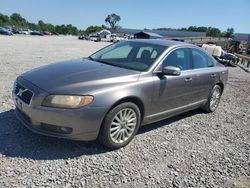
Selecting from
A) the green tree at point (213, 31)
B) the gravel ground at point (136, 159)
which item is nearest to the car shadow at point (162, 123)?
the gravel ground at point (136, 159)

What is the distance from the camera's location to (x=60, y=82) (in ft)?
11.8

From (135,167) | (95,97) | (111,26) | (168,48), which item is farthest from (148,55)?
(111,26)

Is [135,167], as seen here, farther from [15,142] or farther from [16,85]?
[16,85]

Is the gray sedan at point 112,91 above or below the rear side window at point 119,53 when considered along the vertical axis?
below

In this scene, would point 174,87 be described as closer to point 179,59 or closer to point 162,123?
point 179,59

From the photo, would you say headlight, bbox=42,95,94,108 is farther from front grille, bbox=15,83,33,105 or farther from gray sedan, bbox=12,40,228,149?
front grille, bbox=15,83,33,105

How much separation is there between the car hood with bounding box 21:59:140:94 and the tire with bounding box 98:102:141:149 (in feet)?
1.28

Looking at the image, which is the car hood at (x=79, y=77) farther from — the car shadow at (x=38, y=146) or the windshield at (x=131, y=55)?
the car shadow at (x=38, y=146)

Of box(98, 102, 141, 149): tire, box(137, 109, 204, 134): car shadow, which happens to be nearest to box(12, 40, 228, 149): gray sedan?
box(98, 102, 141, 149): tire

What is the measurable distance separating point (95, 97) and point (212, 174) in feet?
6.21

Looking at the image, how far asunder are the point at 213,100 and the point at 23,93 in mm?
4205

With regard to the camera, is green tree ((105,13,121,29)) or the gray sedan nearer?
the gray sedan

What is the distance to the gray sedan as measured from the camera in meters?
3.39

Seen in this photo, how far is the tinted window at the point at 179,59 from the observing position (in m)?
4.52
